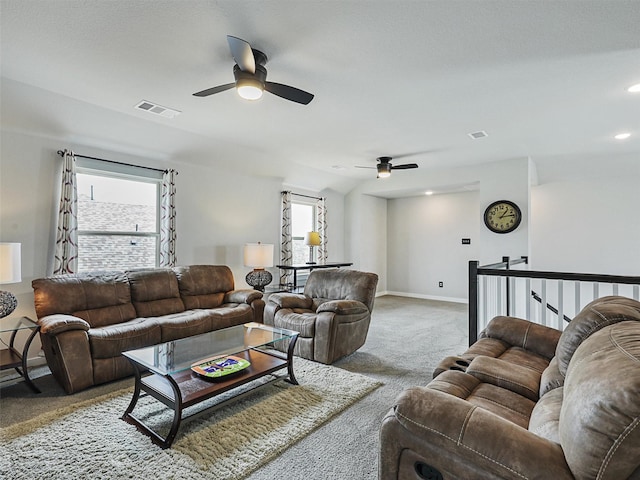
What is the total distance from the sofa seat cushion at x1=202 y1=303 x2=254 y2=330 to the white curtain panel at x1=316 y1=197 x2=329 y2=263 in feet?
9.22

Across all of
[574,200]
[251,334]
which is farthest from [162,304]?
[574,200]

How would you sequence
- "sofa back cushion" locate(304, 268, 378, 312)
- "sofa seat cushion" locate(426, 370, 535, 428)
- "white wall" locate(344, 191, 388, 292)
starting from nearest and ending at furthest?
"sofa seat cushion" locate(426, 370, 535, 428) < "sofa back cushion" locate(304, 268, 378, 312) < "white wall" locate(344, 191, 388, 292)

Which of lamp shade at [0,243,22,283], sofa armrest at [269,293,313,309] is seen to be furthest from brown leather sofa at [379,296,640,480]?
lamp shade at [0,243,22,283]

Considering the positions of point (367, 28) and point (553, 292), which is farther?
point (553, 292)

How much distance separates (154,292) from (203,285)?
609mm

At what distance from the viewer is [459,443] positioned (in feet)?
3.83

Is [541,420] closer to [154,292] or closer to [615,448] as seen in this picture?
[615,448]

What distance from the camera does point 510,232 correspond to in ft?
18.0

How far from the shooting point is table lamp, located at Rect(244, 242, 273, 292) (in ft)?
16.2

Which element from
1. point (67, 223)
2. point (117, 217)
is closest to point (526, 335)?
point (67, 223)

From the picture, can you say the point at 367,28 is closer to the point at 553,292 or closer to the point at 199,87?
the point at 199,87

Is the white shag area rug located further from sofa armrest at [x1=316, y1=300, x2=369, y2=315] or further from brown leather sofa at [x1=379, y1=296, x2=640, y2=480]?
brown leather sofa at [x1=379, y1=296, x2=640, y2=480]

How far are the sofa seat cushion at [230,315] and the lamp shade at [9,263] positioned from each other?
66.5 inches

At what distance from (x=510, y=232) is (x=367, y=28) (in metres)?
4.47
